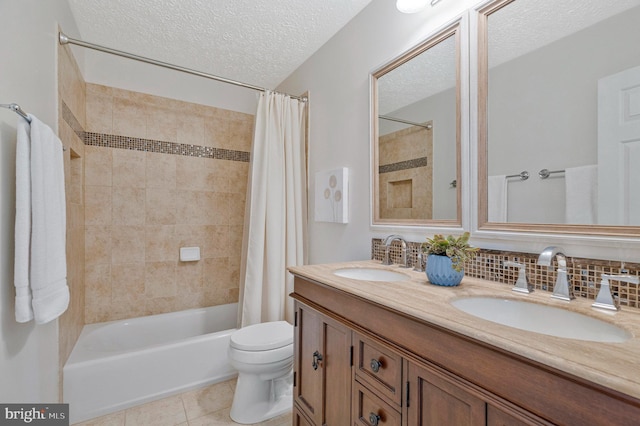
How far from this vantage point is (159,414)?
1.74 metres

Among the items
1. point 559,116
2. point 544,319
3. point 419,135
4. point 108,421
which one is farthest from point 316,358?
point 108,421

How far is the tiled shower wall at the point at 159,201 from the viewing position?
232 cm

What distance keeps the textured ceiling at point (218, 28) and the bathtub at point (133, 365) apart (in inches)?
84.9

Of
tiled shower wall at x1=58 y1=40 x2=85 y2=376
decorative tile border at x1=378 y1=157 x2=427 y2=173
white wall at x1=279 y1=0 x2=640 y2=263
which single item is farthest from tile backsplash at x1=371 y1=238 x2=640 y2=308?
tiled shower wall at x1=58 y1=40 x2=85 y2=376

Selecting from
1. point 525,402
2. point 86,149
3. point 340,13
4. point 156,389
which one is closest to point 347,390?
point 525,402

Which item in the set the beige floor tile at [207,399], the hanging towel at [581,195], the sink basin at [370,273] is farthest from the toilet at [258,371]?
the hanging towel at [581,195]

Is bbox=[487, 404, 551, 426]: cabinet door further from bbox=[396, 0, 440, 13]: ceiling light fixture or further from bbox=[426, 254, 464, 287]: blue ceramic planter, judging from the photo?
bbox=[396, 0, 440, 13]: ceiling light fixture

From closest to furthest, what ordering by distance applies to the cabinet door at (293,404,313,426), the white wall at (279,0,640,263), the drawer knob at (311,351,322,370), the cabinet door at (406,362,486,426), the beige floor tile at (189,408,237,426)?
1. the cabinet door at (406,362,486,426)
2. the white wall at (279,0,640,263)
3. the drawer knob at (311,351,322,370)
4. the cabinet door at (293,404,313,426)
5. the beige floor tile at (189,408,237,426)

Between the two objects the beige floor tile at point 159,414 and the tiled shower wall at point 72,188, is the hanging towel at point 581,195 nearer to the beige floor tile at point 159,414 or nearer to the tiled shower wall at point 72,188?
the beige floor tile at point 159,414

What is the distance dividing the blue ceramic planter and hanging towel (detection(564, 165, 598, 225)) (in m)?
0.40

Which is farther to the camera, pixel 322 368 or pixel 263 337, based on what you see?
pixel 263 337

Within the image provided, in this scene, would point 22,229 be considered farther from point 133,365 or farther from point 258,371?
point 258,371

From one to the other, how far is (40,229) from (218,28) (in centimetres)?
164

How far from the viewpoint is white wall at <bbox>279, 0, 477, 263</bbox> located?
1542mm
